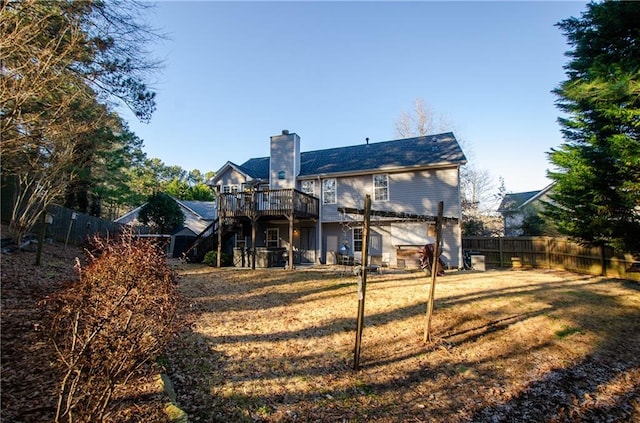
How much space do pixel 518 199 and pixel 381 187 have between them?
19045 mm

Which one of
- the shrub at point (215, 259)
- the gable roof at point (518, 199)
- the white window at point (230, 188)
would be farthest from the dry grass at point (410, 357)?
the gable roof at point (518, 199)

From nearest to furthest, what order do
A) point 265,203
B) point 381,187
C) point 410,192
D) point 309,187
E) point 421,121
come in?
point 265,203
point 410,192
point 381,187
point 309,187
point 421,121

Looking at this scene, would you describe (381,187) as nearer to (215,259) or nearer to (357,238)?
(357,238)

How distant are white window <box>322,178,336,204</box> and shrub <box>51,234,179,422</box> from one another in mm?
13715

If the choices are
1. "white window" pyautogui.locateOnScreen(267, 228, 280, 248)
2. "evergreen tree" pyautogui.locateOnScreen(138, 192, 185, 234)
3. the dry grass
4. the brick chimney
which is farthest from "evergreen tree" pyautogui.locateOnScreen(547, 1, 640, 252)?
"evergreen tree" pyautogui.locateOnScreen(138, 192, 185, 234)

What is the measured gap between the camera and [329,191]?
1802cm

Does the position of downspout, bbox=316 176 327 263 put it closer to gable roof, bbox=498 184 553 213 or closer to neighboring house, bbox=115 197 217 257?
neighboring house, bbox=115 197 217 257

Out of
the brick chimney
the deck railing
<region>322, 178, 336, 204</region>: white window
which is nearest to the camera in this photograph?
the deck railing

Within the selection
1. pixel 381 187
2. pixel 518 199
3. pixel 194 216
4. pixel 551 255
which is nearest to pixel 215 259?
pixel 381 187

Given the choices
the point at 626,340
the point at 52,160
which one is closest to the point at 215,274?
the point at 52,160

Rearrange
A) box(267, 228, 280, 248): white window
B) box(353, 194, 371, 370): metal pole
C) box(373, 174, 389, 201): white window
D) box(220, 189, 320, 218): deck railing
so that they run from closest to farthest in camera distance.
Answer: box(353, 194, 371, 370): metal pole, box(220, 189, 320, 218): deck railing, box(373, 174, 389, 201): white window, box(267, 228, 280, 248): white window

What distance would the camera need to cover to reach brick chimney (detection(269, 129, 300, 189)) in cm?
1862

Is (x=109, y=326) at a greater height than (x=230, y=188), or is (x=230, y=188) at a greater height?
(x=230, y=188)

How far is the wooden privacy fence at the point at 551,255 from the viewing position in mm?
13003
